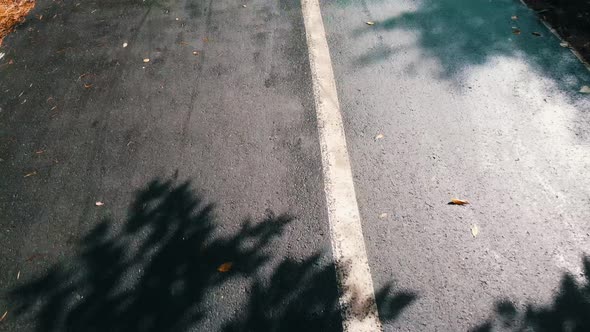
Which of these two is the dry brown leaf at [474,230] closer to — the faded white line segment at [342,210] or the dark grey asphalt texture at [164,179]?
the faded white line segment at [342,210]

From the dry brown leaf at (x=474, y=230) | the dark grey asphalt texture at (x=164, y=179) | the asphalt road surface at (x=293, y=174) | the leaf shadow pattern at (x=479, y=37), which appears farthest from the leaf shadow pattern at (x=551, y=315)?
the leaf shadow pattern at (x=479, y=37)

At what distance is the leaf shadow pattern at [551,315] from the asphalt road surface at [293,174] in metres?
0.01

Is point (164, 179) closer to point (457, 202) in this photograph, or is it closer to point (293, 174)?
point (293, 174)

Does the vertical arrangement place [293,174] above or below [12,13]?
below

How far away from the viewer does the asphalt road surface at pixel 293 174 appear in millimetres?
3023

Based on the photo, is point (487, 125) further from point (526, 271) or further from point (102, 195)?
point (102, 195)

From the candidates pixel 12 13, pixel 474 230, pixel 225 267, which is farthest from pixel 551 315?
pixel 12 13

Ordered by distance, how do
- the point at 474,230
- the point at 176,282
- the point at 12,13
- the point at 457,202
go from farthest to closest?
1. the point at 12,13
2. the point at 457,202
3. the point at 474,230
4. the point at 176,282

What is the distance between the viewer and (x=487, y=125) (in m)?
4.13

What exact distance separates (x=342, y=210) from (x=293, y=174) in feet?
2.08

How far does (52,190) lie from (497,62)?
5.32 meters

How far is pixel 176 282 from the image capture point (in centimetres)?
316

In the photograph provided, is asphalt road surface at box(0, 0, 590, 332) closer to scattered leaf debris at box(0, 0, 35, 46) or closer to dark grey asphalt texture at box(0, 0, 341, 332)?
dark grey asphalt texture at box(0, 0, 341, 332)

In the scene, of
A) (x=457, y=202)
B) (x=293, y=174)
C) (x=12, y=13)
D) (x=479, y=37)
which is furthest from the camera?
(x=12, y=13)
